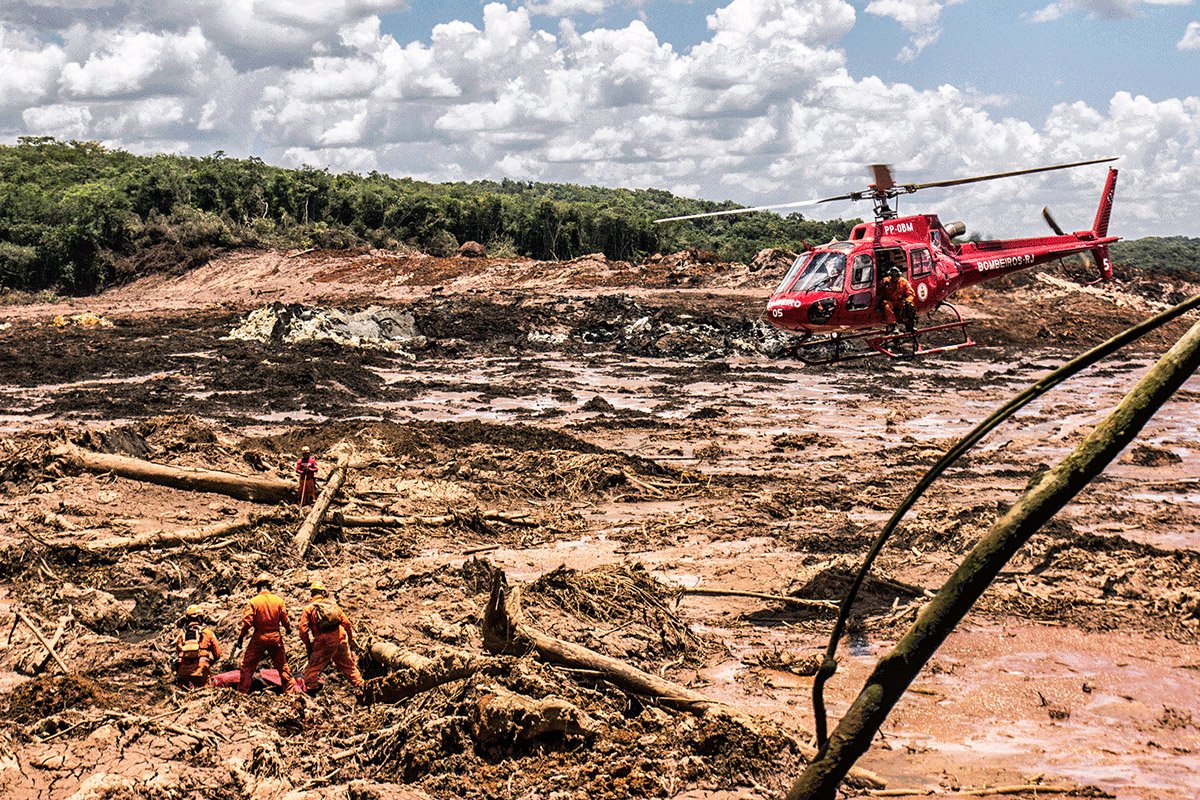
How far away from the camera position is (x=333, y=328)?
114ft

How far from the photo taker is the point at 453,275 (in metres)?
48.2

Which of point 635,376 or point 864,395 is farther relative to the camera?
point 635,376

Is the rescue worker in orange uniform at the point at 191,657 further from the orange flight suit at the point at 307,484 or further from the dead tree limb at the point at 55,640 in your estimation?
the orange flight suit at the point at 307,484

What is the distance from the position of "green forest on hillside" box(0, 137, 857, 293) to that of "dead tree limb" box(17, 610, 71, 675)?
156 feet

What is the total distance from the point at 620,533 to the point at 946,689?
5718 millimetres

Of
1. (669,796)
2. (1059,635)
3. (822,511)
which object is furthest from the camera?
(822,511)

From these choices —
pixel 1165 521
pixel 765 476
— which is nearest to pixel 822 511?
pixel 765 476

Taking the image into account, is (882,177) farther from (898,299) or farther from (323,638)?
(323,638)

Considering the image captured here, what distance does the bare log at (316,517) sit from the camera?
12.1 meters

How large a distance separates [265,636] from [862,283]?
10657 mm

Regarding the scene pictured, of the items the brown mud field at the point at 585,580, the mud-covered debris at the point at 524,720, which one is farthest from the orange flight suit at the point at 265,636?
the mud-covered debris at the point at 524,720

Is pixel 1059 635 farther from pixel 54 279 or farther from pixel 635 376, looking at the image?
pixel 54 279

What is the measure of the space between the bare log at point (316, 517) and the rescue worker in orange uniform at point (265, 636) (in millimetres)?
3635

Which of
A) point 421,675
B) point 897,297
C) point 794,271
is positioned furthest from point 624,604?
point 897,297
